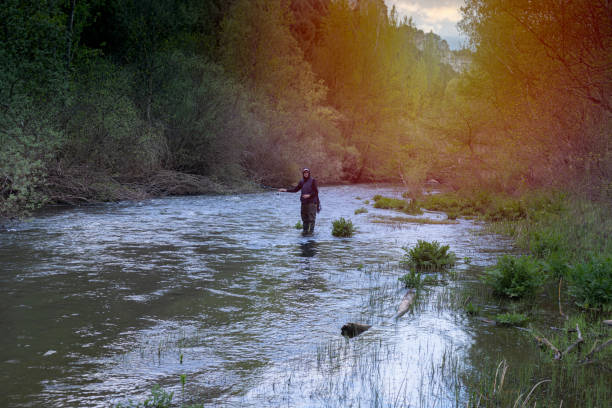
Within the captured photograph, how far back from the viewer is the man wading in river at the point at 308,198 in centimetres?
1766

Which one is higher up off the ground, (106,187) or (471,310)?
(106,187)

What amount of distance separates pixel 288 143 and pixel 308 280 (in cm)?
3282

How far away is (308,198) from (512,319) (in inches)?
388

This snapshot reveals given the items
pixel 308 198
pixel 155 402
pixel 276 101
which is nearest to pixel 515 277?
pixel 155 402

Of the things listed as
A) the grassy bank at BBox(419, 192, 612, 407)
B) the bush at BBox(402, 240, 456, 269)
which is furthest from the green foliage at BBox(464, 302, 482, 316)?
the bush at BBox(402, 240, 456, 269)

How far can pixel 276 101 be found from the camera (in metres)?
45.6

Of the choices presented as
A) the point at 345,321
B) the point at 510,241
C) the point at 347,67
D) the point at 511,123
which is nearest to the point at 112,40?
the point at 347,67

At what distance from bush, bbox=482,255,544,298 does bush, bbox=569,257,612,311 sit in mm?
727

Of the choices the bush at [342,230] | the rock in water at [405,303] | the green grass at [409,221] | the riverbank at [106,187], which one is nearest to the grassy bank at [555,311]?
the rock in water at [405,303]

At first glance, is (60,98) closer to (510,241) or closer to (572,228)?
(510,241)

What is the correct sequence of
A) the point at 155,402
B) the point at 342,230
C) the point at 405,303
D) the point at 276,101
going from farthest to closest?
the point at 276,101 < the point at 342,230 < the point at 405,303 < the point at 155,402

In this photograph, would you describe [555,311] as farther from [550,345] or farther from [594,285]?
[550,345]

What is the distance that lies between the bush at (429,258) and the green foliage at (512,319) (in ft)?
14.3

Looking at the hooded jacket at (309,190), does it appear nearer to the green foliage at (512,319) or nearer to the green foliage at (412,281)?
the green foliage at (412,281)
